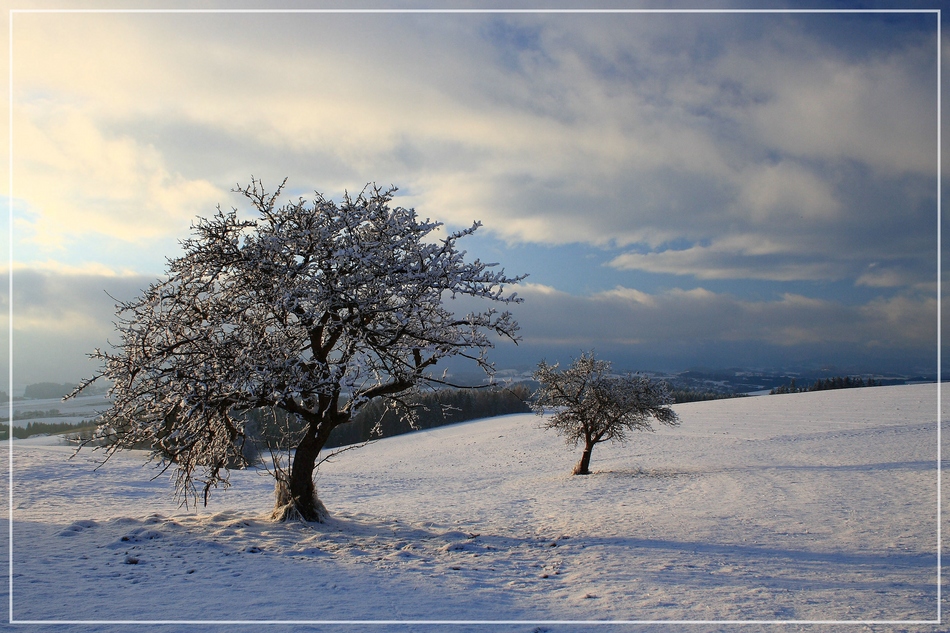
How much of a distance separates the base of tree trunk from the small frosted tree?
1626 cm

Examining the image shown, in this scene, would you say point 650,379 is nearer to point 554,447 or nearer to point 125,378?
point 554,447

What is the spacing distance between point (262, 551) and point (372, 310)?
201 inches

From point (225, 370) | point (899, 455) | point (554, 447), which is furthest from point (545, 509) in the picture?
point (554, 447)

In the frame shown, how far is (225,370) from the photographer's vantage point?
10.5m

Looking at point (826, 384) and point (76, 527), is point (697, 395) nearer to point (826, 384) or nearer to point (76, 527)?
point (826, 384)

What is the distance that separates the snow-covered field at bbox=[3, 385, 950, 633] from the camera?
710 cm

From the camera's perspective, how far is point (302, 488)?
12695mm

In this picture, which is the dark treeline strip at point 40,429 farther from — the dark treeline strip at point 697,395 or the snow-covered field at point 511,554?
the dark treeline strip at point 697,395

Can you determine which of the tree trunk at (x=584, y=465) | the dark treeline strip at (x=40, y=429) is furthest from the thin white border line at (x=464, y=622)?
the dark treeline strip at (x=40, y=429)

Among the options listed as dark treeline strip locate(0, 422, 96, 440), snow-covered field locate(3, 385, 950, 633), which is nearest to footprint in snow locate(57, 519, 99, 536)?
snow-covered field locate(3, 385, 950, 633)

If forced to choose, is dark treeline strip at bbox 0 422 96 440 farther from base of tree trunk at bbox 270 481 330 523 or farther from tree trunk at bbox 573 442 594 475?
base of tree trunk at bbox 270 481 330 523

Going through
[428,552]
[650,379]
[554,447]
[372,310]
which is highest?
[372,310]

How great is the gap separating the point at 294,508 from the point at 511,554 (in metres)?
5.35

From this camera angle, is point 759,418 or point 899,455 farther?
point 759,418
